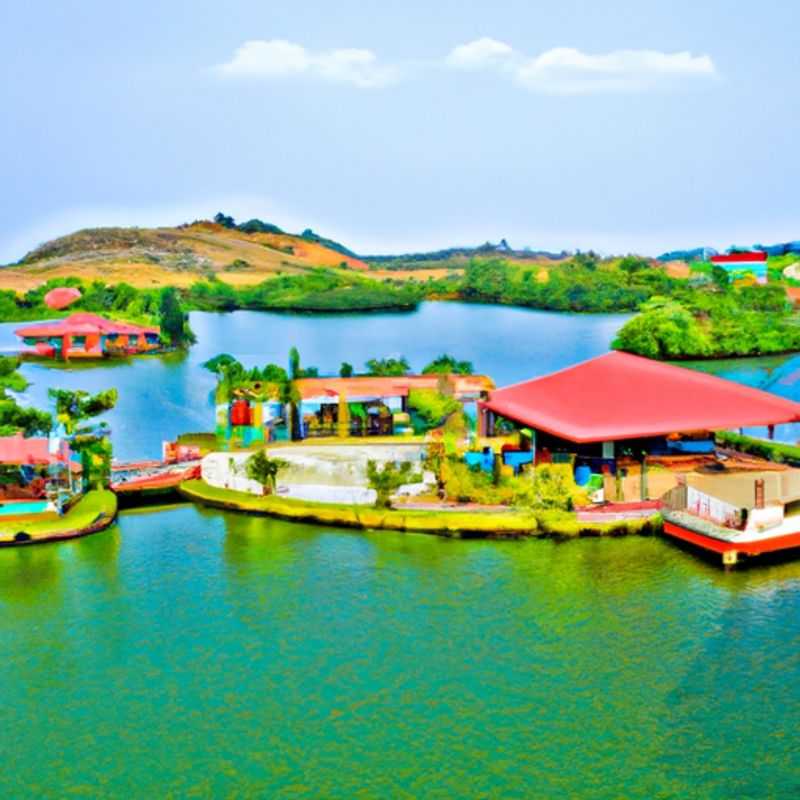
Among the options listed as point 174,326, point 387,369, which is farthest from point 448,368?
point 174,326

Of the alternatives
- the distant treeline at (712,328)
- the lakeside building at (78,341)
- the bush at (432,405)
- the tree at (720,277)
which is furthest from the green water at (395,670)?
the tree at (720,277)

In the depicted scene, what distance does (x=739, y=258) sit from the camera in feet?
95.2

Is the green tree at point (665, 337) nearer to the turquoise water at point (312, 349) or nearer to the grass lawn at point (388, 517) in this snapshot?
the turquoise water at point (312, 349)

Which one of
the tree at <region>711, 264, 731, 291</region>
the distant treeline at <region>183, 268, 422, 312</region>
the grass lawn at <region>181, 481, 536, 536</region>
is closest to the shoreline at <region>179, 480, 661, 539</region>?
the grass lawn at <region>181, 481, 536, 536</region>

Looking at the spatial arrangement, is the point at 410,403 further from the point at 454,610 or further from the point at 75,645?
the point at 75,645

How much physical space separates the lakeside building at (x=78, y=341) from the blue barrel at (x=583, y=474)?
13.9 meters

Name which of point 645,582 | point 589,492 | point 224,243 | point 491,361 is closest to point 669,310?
point 491,361

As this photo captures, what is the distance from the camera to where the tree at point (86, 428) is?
34.0 feet

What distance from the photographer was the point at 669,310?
2238cm

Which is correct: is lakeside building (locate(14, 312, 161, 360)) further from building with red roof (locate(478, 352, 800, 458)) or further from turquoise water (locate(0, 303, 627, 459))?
building with red roof (locate(478, 352, 800, 458))

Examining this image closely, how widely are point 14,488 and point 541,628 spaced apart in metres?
5.13

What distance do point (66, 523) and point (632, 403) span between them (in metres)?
5.45

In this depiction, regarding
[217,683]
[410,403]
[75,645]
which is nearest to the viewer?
[217,683]

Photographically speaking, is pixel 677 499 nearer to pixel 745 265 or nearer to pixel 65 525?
pixel 65 525
